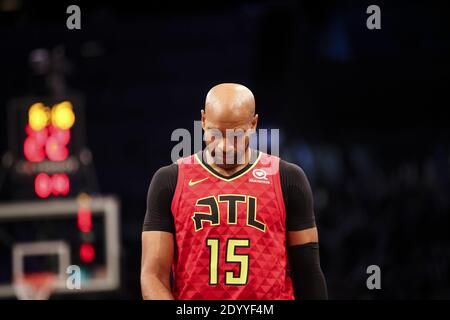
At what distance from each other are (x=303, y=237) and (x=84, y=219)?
6.50m

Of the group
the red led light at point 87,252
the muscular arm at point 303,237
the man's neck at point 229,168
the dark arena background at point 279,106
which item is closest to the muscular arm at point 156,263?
the man's neck at point 229,168

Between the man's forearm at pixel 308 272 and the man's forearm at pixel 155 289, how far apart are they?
0.48 meters

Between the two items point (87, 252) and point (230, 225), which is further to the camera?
point (87, 252)

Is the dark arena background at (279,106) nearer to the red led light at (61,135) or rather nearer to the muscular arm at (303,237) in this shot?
the red led light at (61,135)

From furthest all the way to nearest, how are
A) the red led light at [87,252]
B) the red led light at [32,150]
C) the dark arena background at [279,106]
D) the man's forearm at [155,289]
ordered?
the dark arena background at [279,106]
the red led light at [87,252]
the red led light at [32,150]
the man's forearm at [155,289]

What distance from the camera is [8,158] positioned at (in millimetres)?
9055

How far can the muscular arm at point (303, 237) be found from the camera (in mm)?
3018

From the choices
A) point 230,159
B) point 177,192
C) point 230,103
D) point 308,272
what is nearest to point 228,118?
point 230,103

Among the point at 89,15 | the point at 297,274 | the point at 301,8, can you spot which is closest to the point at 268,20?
the point at 301,8

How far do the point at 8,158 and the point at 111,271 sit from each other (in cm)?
172

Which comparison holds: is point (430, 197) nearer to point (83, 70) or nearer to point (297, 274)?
point (83, 70)

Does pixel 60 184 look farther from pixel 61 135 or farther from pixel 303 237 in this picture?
pixel 303 237

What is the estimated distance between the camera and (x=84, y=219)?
925 cm

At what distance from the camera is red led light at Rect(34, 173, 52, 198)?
8.95m
